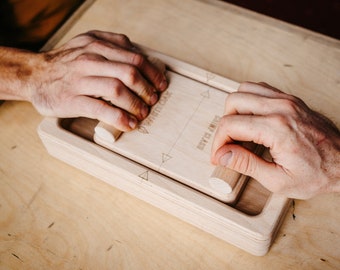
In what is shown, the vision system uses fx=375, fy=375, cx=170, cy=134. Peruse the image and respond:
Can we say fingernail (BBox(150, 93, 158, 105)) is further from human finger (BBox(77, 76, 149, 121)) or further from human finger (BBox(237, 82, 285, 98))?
human finger (BBox(237, 82, 285, 98))

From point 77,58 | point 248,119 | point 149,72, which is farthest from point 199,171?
point 77,58

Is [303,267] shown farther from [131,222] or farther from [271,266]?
[131,222]

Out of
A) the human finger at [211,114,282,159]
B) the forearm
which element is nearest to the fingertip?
the human finger at [211,114,282,159]

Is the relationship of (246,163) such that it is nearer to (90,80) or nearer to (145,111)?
(145,111)

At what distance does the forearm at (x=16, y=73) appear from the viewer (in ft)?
3.04

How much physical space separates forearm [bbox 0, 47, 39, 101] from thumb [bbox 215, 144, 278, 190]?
51 cm

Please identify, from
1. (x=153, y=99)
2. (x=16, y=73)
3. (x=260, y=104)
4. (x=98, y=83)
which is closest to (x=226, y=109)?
(x=260, y=104)

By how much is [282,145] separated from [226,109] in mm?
149

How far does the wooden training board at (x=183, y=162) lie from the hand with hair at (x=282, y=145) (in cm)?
4

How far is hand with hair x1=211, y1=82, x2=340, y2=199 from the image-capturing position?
0.70 m

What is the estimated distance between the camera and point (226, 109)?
2.60 ft

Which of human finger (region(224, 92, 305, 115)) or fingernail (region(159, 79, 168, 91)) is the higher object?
human finger (region(224, 92, 305, 115))

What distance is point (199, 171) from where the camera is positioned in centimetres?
79

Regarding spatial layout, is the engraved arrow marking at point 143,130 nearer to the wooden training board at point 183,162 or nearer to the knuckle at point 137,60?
the wooden training board at point 183,162
